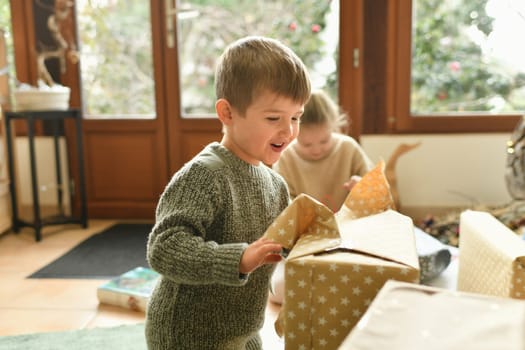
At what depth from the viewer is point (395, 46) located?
10.2ft

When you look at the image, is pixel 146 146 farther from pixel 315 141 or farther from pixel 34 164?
pixel 315 141

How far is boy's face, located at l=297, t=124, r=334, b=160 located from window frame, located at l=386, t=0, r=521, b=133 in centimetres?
128

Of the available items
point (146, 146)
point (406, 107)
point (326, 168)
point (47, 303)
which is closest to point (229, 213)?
point (326, 168)

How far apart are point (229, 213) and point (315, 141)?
1105 millimetres

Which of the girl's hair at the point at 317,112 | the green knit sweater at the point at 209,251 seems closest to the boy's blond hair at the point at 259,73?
the green knit sweater at the point at 209,251

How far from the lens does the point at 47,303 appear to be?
6.72 ft

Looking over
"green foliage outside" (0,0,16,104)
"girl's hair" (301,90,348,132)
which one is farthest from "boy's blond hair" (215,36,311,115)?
"green foliage outside" (0,0,16,104)

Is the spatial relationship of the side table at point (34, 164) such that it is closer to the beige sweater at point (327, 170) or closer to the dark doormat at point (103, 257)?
the dark doormat at point (103, 257)

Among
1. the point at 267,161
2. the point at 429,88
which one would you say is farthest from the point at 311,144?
the point at 429,88

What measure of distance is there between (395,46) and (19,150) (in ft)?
8.14

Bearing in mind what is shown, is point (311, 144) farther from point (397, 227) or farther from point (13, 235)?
point (13, 235)

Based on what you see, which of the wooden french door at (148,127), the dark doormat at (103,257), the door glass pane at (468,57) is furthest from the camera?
the wooden french door at (148,127)

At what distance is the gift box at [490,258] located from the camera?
2.51ft

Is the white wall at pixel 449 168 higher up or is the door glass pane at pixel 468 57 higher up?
the door glass pane at pixel 468 57
